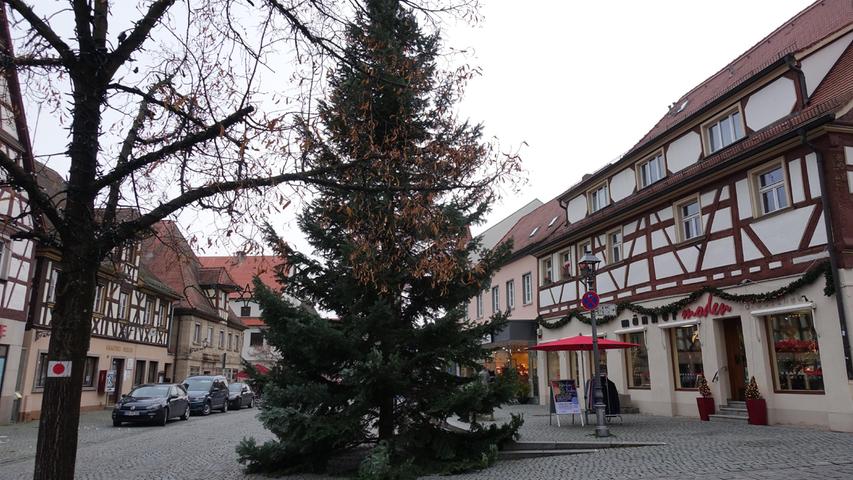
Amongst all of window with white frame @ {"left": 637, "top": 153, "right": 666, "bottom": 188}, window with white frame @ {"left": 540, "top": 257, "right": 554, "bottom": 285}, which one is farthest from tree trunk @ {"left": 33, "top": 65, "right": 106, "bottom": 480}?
window with white frame @ {"left": 540, "top": 257, "right": 554, "bottom": 285}

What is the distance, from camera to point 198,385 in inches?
1113

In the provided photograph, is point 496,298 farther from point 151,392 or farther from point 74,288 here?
point 74,288

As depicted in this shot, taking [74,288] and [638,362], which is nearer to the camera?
[74,288]

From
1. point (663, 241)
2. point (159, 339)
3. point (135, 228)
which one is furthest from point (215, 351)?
point (135, 228)

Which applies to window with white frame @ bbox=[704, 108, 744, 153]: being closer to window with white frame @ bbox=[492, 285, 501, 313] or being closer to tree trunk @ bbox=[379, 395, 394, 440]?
tree trunk @ bbox=[379, 395, 394, 440]

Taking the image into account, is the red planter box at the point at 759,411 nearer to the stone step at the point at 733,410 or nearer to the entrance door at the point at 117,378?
the stone step at the point at 733,410

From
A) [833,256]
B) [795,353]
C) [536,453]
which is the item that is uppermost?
[833,256]

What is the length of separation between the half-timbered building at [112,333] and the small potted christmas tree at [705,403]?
17287 mm

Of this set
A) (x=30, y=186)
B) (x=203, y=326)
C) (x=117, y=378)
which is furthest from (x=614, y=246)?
(x=203, y=326)

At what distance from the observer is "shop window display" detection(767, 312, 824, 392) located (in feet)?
41.5

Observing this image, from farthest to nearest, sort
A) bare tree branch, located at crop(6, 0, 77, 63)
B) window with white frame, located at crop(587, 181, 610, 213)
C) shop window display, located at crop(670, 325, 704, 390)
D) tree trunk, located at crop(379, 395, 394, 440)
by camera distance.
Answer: window with white frame, located at crop(587, 181, 610, 213) → shop window display, located at crop(670, 325, 704, 390) → tree trunk, located at crop(379, 395, 394, 440) → bare tree branch, located at crop(6, 0, 77, 63)

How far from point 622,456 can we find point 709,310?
22.8ft

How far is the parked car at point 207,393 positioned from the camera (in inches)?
1049

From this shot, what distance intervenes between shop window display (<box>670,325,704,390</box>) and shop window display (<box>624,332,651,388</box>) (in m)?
1.19
